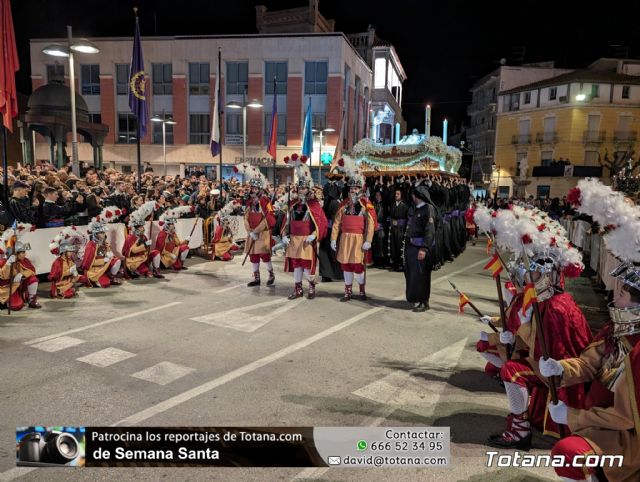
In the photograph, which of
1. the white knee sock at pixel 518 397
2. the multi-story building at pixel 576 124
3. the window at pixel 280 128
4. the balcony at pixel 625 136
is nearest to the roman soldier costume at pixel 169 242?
the white knee sock at pixel 518 397

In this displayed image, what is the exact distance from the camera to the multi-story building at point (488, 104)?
161ft

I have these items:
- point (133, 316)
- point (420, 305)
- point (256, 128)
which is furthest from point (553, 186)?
point (133, 316)

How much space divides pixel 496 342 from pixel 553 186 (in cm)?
4222

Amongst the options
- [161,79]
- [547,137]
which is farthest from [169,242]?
[547,137]

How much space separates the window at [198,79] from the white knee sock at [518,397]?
34714 mm

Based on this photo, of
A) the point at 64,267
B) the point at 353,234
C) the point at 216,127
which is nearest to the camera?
the point at 64,267

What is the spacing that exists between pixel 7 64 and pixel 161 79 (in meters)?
28.7

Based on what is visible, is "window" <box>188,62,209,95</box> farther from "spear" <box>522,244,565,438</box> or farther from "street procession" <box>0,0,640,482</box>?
"spear" <box>522,244,565,438</box>

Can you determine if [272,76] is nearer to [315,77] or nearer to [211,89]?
[315,77]

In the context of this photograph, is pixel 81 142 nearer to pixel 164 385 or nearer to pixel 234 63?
pixel 234 63

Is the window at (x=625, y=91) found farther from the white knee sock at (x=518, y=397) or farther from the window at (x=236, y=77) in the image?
the white knee sock at (x=518, y=397)

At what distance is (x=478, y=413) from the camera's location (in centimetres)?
431

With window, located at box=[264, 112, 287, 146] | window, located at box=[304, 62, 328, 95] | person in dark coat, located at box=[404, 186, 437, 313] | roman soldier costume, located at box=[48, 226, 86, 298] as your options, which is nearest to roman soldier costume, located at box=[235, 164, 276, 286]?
person in dark coat, located at box=[404, 186, 437, 313]

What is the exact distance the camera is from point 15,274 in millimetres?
7148
